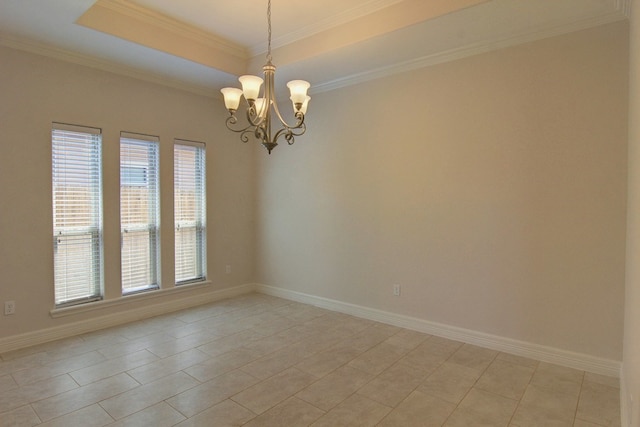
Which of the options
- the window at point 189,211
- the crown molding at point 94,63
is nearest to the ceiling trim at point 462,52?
the crown molding at point 94,63

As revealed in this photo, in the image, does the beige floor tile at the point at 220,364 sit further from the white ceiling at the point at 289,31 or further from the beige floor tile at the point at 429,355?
the white ceiling at the point at 289,31

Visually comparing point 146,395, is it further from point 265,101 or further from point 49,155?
point 49,155

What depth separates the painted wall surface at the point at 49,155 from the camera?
10.6ft

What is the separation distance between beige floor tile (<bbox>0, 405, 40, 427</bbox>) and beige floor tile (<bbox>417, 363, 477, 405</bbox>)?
2.54 metres

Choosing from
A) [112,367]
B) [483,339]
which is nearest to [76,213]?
[112,367]

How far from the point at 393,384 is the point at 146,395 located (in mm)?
1786

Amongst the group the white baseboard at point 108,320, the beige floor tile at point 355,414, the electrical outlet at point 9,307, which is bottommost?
the beige floor tile at point 355,414

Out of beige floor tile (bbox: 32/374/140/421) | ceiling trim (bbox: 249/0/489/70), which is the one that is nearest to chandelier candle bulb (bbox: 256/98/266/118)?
ceiling trim (bbox: 249/0/489/70)

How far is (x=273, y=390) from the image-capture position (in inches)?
102

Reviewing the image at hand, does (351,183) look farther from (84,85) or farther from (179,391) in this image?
(84,85)

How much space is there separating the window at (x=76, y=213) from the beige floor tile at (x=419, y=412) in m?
3.28

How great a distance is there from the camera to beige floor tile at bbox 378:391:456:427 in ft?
7.25

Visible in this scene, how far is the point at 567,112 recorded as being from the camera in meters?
2.88

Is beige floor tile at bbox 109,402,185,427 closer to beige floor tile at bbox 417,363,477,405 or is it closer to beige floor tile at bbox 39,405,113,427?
beige floor tile at bbox 39,405,113,427
